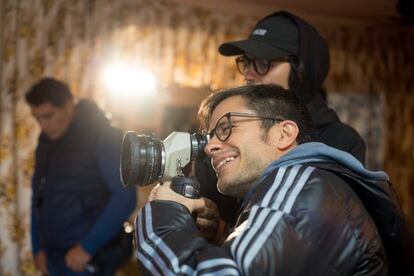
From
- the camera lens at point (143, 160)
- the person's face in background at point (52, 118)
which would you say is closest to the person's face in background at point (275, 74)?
the camera lens at point (143, 160)

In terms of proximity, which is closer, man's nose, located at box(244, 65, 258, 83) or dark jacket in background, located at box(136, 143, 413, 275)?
dark jacket in background, located at box(136, 143, 413, 275)

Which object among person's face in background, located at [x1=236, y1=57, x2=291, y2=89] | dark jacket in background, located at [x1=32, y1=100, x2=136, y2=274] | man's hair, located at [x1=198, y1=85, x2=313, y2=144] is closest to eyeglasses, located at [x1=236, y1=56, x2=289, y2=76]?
person's face in background, located at [x1=236, y1=57, x2=291, y2=89]

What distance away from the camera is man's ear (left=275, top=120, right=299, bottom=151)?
1033 millimetres

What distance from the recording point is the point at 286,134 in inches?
40.9

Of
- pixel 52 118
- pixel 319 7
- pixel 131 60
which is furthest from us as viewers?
pixel 319 7

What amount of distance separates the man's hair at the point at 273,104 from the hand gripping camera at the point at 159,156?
90 millimetres

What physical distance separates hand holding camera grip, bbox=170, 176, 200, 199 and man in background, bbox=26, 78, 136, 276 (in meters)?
1.09

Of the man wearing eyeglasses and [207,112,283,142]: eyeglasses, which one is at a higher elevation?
[207,112,283,142]: eyeglasses

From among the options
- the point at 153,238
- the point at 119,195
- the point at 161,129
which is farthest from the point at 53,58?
the point at 153,238

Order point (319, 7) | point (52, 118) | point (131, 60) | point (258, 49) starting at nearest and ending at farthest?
point (258, 49) < point (52, 118) < point (131, 60) < point (319, 7)

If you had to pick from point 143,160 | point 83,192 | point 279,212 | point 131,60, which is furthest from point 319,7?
point 279,212

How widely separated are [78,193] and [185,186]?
120 centimetres

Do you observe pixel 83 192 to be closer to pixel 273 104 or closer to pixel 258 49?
pixel 258 49

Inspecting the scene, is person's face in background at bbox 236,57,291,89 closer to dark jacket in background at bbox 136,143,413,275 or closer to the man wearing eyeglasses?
→ the man wearing eyeglasses
